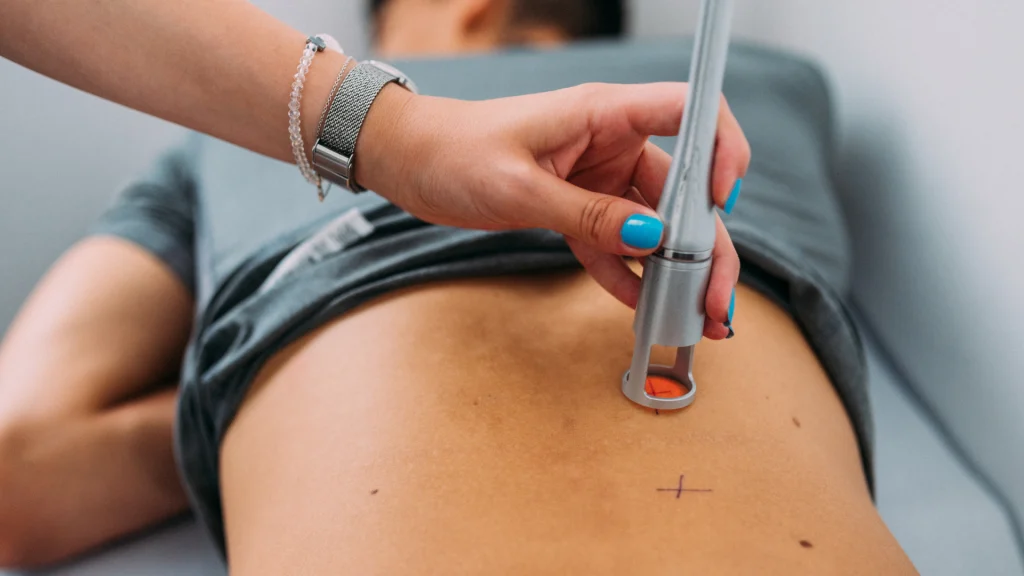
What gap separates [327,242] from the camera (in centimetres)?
69

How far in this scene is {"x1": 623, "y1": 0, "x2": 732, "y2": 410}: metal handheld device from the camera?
0.43 meters

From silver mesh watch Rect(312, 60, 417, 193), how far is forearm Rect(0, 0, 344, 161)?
16mm

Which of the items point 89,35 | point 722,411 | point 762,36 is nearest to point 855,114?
point 762,36

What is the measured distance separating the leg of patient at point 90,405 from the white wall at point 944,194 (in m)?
0.87

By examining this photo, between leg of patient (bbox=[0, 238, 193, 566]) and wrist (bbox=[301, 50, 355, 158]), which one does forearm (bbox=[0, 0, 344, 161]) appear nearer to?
wrist (bbox=[301, 50, 355, 158])

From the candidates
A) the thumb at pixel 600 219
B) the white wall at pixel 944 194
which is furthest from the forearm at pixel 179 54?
the white wall at pixel 944 194

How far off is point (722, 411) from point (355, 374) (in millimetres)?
277

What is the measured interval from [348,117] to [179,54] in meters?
0.15

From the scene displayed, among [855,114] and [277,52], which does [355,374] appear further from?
[855,114]

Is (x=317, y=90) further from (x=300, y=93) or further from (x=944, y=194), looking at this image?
(x=944, y=194)

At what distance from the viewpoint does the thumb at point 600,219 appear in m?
0.47

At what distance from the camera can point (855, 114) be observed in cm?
105

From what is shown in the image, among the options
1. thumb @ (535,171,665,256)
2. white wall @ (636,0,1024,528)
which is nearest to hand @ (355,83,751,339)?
thumb @ (535,171,665,256)

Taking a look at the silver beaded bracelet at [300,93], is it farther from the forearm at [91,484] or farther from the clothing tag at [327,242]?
the forearm at [91,484]
